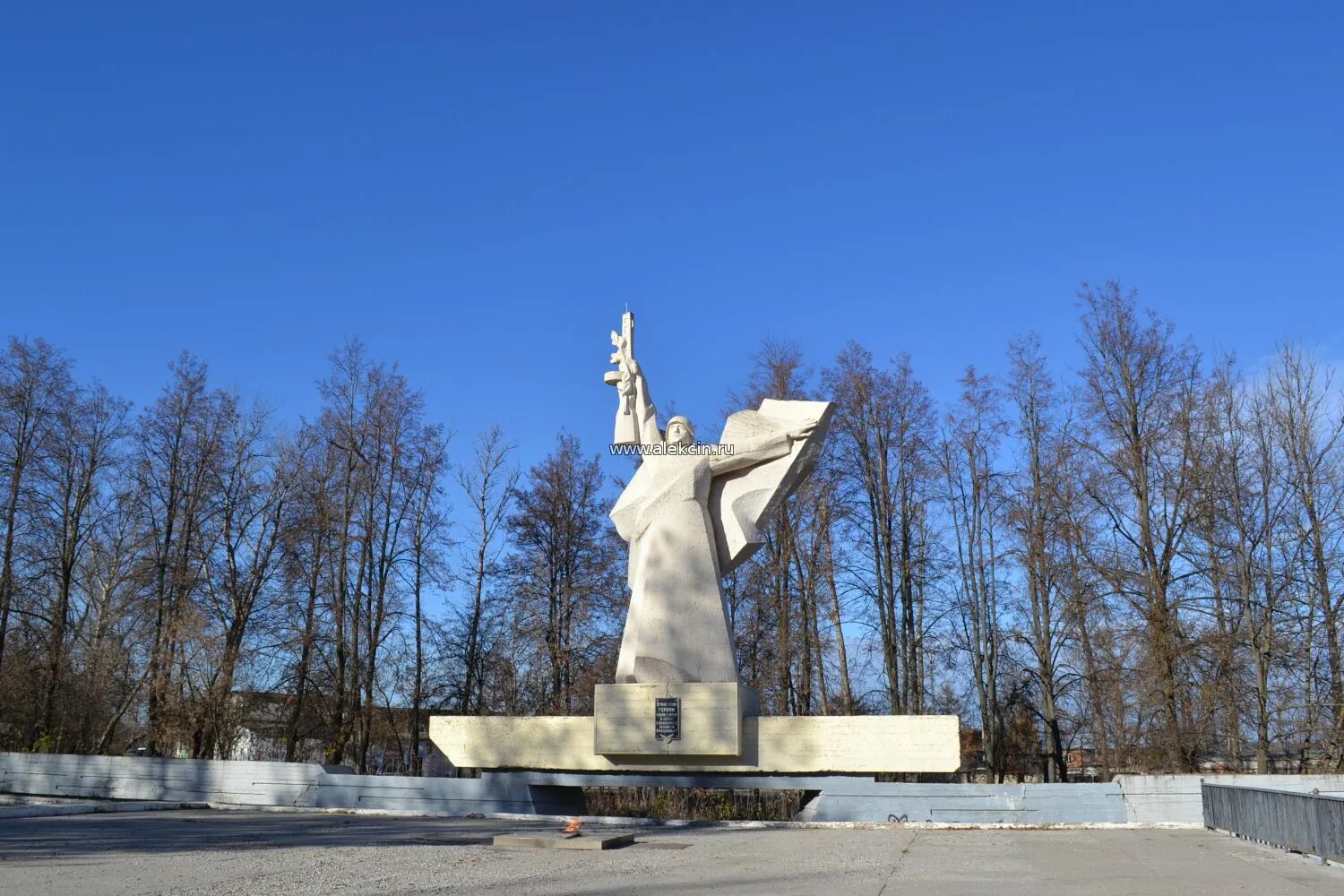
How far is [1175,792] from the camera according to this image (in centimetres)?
1388

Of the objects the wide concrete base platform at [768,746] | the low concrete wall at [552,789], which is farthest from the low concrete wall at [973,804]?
the wide concrete base platform at [768,746]

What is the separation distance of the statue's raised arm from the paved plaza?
6287mm

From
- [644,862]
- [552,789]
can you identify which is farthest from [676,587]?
[644,862]

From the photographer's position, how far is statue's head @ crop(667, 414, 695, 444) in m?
16.9

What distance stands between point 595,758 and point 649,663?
166 cm

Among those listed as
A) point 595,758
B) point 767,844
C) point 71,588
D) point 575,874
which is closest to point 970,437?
point 595,758

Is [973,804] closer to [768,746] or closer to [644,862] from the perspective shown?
[768,746]

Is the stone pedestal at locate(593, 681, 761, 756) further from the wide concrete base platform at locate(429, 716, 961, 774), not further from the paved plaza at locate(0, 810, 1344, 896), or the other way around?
the paved plaza at locate(0, 810, 1344, 896)

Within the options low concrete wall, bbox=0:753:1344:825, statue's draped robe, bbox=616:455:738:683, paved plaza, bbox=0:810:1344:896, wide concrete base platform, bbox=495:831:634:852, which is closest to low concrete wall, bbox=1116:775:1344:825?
low concrete wall, bbox=0:753:1344:825

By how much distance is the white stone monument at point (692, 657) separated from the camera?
14.8 meters

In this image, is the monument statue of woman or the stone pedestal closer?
the stone pedestal

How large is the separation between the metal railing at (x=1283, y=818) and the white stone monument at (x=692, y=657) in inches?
127

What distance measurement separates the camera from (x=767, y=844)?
1107 centimetres

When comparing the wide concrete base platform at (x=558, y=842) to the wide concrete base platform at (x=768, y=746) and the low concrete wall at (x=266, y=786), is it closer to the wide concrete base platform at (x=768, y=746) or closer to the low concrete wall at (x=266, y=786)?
the wide concrete base platform at (x=768, y=746)
